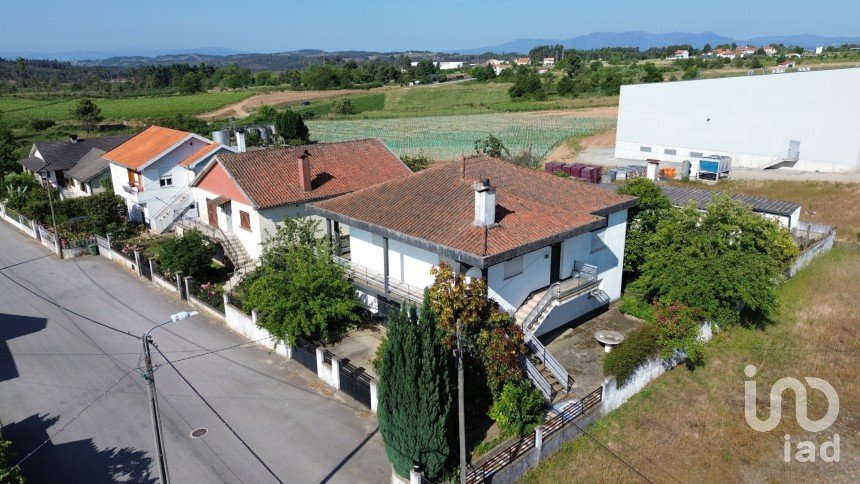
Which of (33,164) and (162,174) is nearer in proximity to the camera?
(162,174)

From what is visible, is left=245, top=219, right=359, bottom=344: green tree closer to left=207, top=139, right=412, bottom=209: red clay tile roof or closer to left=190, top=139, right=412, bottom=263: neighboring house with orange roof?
left=190, top=139, right=412, bottom=263: neighboring house with orange roof

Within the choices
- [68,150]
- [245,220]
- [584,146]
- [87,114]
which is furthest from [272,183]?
[87,114]

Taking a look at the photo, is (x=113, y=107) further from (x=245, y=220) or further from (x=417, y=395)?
(x=417, y=395)

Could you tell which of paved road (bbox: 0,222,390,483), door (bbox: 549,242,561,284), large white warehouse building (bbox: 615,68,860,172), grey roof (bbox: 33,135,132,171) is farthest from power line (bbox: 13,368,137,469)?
large white warehouse building (bbox: 615,68,860,172)

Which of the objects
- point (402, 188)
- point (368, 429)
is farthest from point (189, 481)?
point (402, 188)

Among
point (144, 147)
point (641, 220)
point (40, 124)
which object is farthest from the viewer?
point (40, 124)

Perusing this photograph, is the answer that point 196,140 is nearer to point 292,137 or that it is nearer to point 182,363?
point 182,363

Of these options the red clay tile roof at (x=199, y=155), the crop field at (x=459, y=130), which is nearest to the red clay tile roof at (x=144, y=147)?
the red clay tile roof at (x=199, y=155)

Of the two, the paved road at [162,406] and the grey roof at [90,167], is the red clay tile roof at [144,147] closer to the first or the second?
the grey roof at [90,167]
